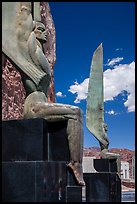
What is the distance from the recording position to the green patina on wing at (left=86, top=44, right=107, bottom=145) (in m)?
8.51

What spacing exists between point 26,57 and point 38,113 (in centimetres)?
63

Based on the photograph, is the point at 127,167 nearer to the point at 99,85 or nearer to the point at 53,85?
the point at 53,85

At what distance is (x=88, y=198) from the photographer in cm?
706

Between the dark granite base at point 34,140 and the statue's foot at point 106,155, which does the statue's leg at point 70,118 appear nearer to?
the dark granite base at point 34,140

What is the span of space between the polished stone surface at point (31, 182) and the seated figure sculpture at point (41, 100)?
27 centimetres

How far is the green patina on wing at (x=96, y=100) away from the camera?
27.9 ft

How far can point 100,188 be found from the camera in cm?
730

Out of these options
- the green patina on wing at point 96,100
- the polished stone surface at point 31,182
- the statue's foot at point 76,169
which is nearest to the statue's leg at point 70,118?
the statue's foot at point 76,169

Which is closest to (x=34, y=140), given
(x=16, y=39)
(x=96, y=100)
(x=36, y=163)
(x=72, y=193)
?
(x=36, y=163)

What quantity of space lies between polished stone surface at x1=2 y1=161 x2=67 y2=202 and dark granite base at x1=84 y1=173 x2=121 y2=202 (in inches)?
126

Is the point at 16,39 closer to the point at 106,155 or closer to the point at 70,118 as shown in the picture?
the point at 70,118

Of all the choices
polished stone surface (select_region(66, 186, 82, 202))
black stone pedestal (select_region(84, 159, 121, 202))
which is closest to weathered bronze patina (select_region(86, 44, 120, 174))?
black stone pedestal (select_region(84, 159, 121, 202))

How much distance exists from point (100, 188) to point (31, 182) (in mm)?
3688

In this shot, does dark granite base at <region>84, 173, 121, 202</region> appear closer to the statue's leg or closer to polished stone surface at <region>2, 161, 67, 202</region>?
the statue's leg
